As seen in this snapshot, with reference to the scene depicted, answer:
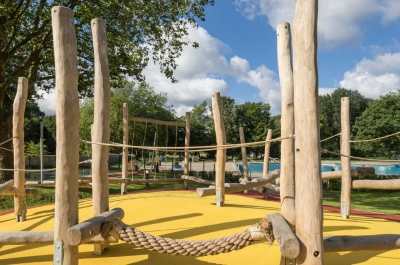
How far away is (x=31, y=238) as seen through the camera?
10.1 ft

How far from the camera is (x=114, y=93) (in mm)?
24062

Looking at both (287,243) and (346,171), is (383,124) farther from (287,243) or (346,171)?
(287,243)

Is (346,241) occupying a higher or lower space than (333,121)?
lower

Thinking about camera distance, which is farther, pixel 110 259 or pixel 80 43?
pixel 80 43

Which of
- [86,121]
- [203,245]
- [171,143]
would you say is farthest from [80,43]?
[171,143]

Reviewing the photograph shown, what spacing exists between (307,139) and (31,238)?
3.02m

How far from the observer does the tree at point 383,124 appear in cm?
2972

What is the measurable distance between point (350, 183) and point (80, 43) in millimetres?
10230

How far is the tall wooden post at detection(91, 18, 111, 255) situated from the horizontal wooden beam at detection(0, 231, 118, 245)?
495 millimetres

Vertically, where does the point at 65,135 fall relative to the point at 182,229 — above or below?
above

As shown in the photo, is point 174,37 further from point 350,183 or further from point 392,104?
point 392,104

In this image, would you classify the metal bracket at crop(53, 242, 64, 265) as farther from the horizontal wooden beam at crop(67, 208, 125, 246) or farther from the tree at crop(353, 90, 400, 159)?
the tree at crop(353, 90, 400, 159)

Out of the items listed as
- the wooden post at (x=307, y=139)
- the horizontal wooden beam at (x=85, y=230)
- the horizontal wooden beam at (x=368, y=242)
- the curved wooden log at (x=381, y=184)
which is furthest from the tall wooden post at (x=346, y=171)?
the horizontal wooden beam at (x=85, y=230)

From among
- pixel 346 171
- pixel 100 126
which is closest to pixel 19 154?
pixel 100 126
